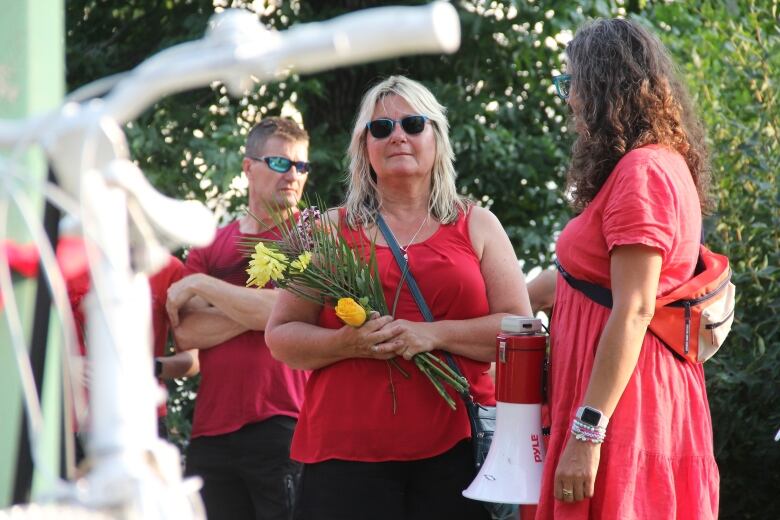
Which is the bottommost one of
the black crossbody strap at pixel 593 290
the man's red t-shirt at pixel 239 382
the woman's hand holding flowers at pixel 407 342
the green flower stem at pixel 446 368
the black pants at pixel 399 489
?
the black pants at pixel 399 489

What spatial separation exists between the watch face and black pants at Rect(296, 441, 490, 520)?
66 centimetres

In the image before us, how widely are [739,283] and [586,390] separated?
2.84m

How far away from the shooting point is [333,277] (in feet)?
12.1

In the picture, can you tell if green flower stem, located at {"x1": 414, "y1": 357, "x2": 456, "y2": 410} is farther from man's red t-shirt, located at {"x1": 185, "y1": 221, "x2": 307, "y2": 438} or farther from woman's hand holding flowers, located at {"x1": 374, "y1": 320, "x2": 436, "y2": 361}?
man's red t-shirt, located at {"x1": 185, "y1": 221, "x2": 307, "y2": 438}

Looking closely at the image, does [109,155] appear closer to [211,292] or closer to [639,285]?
[639,285]

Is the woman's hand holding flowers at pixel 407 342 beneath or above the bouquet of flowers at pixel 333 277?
beneath

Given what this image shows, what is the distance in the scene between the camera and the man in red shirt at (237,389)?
456 cm

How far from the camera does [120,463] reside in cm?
124

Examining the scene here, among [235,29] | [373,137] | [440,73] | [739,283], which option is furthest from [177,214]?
[440,73]

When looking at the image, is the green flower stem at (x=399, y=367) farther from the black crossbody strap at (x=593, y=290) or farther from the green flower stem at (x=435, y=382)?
the black crossbody strap at (x=593, y=290)

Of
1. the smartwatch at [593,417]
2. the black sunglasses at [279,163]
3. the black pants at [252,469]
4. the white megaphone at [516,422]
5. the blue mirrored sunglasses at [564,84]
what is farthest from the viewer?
the black sunglasses at [279,163]

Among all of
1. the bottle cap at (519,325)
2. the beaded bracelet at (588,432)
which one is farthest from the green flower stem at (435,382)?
the beaded bracelet at (588,432)

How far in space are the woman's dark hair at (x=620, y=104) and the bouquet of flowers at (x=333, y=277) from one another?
2.21 feet

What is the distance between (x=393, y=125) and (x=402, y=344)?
0.78 metres
